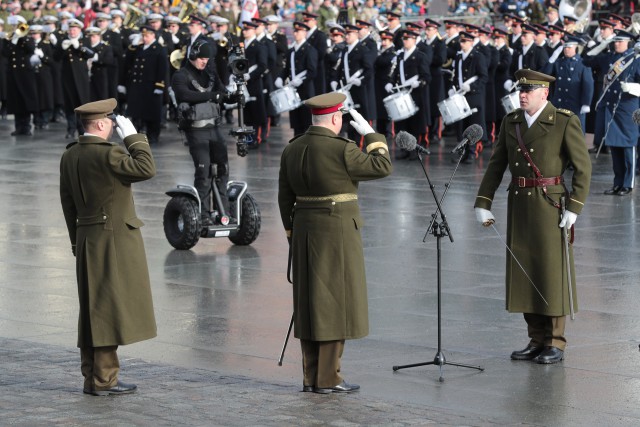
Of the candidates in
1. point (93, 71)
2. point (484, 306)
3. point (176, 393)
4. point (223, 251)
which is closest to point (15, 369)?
point (176, 393)

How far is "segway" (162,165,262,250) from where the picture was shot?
560 inches

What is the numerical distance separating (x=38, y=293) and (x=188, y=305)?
1381mm

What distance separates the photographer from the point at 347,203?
8750 mm

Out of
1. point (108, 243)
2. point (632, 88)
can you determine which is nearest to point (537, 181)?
point (108, 243)

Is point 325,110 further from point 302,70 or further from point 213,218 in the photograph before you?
point 302,70

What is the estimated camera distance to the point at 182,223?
14.3 metres

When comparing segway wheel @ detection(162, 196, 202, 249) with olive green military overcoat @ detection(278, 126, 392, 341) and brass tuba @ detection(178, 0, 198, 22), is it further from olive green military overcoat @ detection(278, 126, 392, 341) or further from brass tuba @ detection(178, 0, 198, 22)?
brass tuba @ detection(178, 0, 198, 22)

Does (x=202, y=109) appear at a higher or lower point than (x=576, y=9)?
lower

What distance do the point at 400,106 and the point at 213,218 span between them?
8.85 meters

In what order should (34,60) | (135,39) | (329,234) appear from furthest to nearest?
(34,60) < (135,39) < (329,234)

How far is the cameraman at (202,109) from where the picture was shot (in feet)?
46.2

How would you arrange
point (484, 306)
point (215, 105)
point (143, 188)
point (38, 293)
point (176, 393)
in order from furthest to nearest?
point (143, 188) < point (215, 105) < point (38, 293) < point (484, 306) < point (176, 393)

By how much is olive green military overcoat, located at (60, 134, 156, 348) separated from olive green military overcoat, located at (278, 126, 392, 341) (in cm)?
89

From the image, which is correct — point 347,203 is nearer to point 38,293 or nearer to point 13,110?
point 38,293
